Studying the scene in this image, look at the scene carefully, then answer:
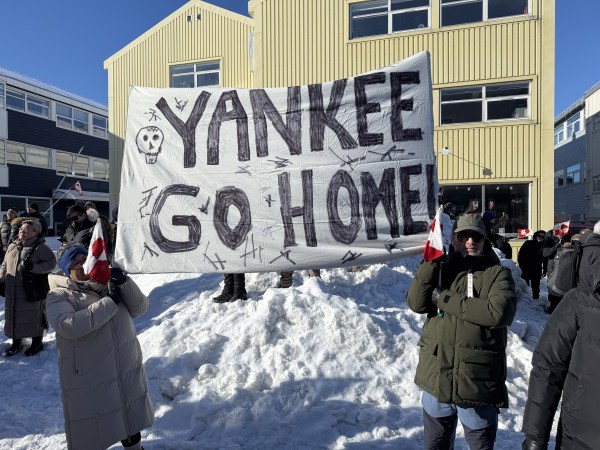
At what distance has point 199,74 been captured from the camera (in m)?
14.7

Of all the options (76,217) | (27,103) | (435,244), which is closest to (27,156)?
(27,103)

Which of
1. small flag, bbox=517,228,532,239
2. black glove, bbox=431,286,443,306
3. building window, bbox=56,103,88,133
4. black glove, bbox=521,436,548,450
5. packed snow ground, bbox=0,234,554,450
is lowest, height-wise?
packed snow ground, bbox=0,234,554,450

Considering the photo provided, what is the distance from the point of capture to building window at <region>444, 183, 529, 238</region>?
11.6 m

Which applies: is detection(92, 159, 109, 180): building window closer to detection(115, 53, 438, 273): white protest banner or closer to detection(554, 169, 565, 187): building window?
detection(115, 53, 438, 273): white protest banner

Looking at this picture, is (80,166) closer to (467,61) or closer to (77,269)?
(467,61)

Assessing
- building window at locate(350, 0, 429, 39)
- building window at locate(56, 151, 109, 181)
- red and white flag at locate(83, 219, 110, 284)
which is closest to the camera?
red and white flag at locate(83, 219, 110, 284)

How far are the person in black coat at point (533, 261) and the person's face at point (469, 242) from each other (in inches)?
303

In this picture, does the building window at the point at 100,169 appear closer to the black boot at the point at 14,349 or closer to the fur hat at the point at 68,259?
the black boot at the point at 14,349

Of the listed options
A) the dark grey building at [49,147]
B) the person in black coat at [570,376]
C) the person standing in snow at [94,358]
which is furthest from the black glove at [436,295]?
the dark grey building at [49,147]

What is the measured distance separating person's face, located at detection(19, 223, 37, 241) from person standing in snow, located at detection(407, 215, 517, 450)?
505 cm

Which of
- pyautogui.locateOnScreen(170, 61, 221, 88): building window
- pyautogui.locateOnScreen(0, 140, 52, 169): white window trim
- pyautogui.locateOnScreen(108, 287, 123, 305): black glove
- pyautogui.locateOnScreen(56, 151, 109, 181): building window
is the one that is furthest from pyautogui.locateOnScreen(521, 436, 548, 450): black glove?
pyautogui.locateOnScreen(56, 151, 109, 181): building window

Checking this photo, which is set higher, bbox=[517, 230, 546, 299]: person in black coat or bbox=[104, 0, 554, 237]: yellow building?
bbox=[104, 0, 554, 237]: yellow building

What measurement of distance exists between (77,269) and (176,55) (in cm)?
1415

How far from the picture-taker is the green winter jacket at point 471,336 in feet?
7.61
